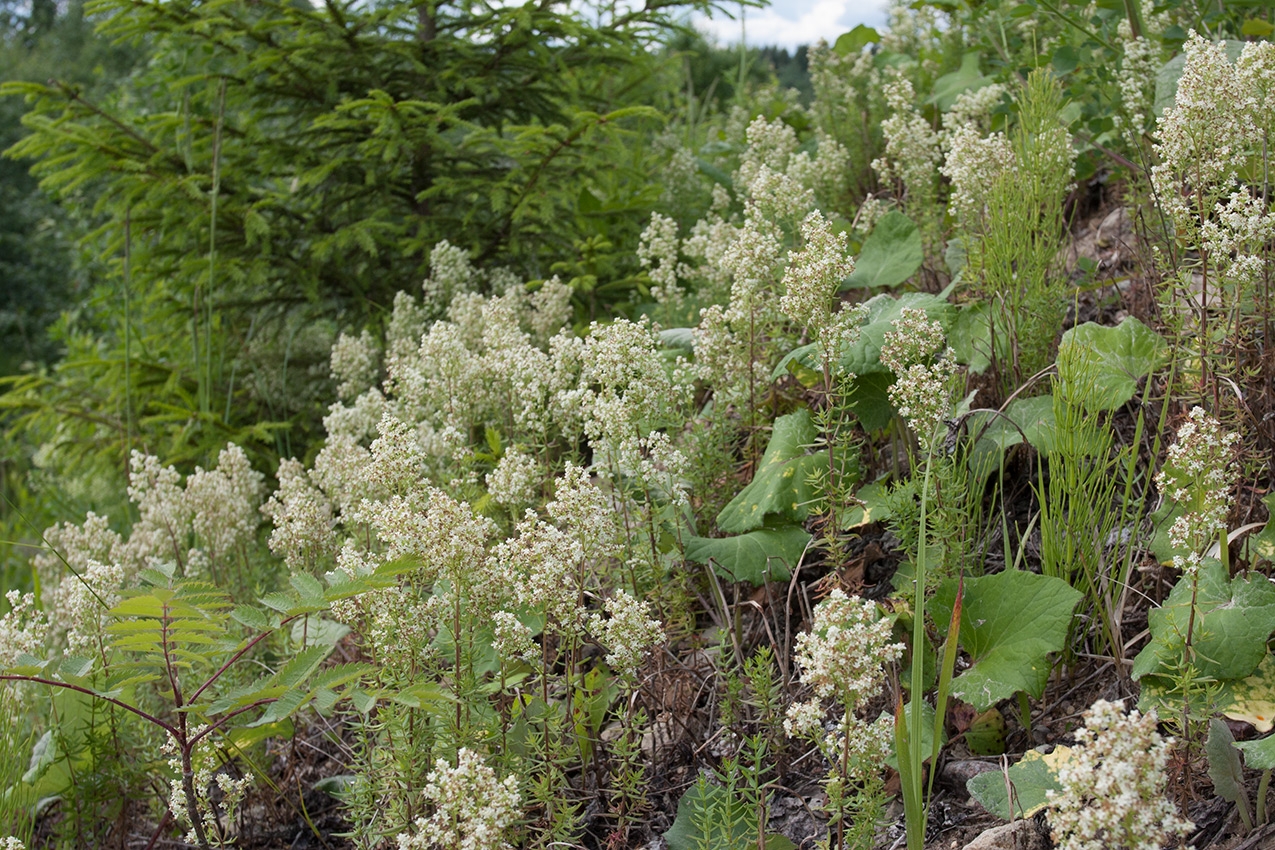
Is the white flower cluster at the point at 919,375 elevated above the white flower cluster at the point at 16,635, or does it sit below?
above

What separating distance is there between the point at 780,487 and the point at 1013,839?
1.16 m

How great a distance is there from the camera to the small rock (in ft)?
Answer: 6.12

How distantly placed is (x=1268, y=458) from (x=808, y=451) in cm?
128

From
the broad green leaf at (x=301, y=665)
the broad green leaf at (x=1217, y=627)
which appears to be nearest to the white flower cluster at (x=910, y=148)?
the broad green leaf at (x=1217, y=627)

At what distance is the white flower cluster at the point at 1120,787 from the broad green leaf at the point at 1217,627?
62 centimetres

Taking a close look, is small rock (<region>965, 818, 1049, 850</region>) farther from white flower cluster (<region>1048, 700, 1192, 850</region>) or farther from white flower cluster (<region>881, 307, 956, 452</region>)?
white flower cluster (<region>881, 307, 956, 452</region>)

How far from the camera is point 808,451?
9.64 ft

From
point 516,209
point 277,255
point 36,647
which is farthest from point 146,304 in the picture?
point 36,647

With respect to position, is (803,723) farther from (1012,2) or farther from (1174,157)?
(1012,2)

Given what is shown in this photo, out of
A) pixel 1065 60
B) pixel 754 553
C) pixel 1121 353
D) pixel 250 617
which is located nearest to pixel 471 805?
pixel 250 617

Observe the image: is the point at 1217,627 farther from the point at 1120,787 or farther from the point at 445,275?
the point at 445,275

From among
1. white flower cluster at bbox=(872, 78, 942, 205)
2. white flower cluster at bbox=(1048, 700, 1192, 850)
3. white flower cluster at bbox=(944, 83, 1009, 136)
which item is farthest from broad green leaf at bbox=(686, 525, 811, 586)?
white flower cluster at bbox=(944, 83, 1009, 136)

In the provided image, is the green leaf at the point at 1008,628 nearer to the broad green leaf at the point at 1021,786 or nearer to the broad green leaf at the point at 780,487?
the broad green leaf at the point at 1021,786

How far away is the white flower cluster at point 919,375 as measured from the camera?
7.44 ft
